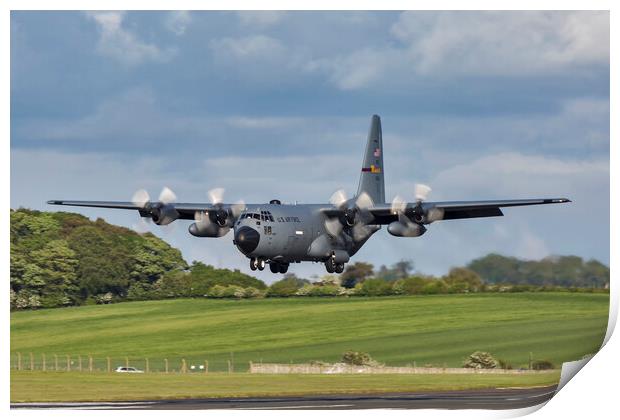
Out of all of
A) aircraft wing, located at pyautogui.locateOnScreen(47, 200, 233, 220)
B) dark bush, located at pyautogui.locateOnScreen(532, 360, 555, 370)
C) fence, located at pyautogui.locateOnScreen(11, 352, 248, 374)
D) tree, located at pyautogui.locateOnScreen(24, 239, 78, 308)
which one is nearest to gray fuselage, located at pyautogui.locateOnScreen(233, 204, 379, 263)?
aircraft wing, located at pyautogui.locateOnScreen(47, 200, 233, 220)

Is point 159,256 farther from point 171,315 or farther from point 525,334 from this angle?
point 525,334

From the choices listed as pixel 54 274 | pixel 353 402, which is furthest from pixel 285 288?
pixel 353 402

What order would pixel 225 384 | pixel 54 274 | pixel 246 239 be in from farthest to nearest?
pixel 54 274 < pixel 225 384 < pixel 246 239

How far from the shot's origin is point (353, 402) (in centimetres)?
4188

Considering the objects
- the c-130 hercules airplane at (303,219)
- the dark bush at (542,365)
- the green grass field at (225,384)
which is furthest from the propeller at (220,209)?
A: the dark bush at (542,365)

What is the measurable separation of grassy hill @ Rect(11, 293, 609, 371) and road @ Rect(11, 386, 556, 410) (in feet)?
26.4

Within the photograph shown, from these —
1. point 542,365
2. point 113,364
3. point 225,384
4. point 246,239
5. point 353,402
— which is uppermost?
point 246,239

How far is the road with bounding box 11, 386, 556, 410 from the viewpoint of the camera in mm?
39875

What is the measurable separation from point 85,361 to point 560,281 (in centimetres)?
2837

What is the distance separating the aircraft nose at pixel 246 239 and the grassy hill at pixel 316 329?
32.2ft

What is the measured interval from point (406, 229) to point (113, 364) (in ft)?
63.8

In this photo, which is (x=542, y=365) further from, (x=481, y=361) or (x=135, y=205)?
(x=135, y=205)

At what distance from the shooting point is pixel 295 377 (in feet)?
161
